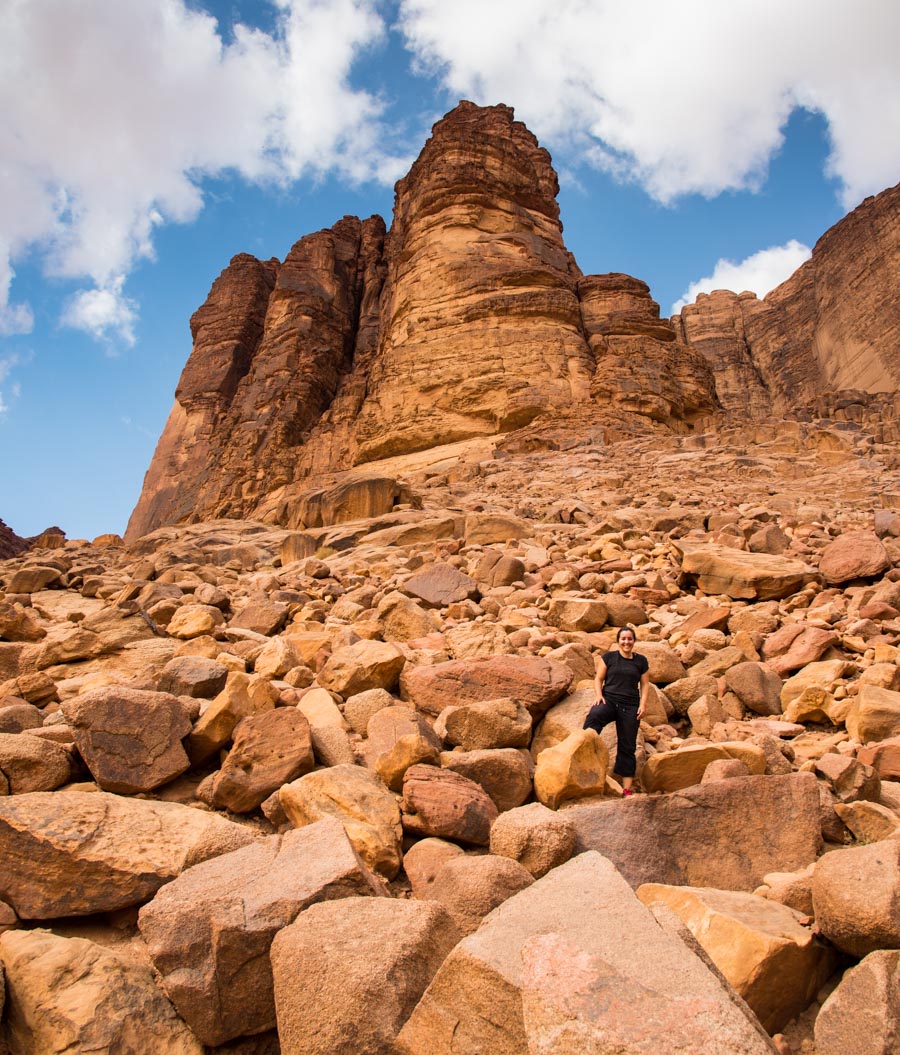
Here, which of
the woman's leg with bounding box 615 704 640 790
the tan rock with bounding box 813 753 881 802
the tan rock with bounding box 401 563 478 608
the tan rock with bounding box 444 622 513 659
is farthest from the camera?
the tan rock with bounding box 401 563 478 608

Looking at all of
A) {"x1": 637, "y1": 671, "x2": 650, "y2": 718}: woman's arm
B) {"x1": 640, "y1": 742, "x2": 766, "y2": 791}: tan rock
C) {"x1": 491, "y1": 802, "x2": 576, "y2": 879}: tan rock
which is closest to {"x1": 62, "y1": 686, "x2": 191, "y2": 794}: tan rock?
{"x1": 491, "y1": 802, "x2": 576, "y2": 879}: tan rock

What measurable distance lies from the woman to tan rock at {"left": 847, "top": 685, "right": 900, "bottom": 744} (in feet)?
3.21

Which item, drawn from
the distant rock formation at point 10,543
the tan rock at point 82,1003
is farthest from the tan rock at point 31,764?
the distant rock formation at point 10,543

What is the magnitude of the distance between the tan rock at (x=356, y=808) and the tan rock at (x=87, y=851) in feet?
0.84

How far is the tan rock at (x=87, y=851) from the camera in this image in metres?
1.83

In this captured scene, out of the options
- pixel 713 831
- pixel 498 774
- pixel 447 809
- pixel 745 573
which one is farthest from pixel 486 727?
pixel 745 573

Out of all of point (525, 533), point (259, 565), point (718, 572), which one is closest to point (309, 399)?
point (259, 565)

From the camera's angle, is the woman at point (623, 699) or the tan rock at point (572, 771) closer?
the tan rock at point (572, 771)

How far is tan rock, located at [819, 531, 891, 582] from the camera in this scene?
201 inches

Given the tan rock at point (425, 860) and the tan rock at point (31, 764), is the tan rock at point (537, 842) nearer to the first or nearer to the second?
the tan rock at point (425, 860)

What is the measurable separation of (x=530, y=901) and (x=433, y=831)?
76cm

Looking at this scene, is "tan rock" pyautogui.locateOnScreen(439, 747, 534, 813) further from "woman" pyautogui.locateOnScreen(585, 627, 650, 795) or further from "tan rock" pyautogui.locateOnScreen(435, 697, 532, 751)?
"woman" pyautogui.locateOnScreen(585, 627, 650, 795)

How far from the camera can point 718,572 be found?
18.2ft

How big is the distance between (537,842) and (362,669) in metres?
1.75
